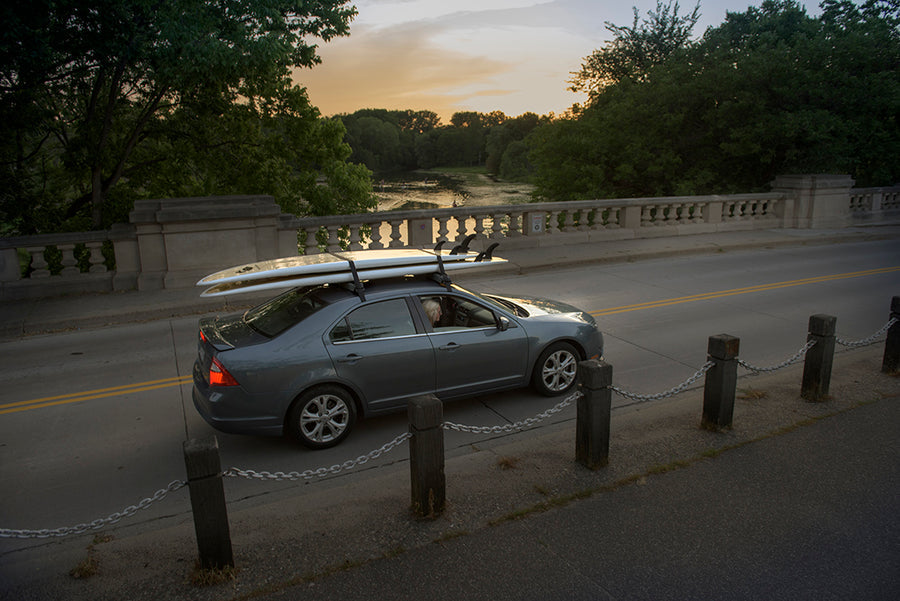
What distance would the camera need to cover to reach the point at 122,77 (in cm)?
1673

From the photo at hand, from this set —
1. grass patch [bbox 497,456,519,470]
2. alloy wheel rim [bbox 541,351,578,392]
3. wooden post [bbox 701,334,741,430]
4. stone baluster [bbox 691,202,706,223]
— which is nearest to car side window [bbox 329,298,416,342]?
grass patch [bbox 497,456,519,470]

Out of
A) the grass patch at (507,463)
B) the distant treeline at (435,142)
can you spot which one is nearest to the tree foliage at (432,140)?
the distant treeline at (435,142)

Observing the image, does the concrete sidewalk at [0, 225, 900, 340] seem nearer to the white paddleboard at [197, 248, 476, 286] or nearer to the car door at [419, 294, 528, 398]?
the white paddleboard at [197, 248, 476, 286]

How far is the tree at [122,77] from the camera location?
500 inches

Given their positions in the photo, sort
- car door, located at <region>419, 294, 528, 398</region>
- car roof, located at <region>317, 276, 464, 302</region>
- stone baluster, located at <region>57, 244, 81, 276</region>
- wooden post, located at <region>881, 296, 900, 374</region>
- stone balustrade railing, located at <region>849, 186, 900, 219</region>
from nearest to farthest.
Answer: car roof, located at <region>317, 276, 464, 302</region> → car door, located at <region>419, 294, 528, 398</region> → wooden post, located at <region>881, 296, 900, 374</region> → stone baluster, located at <region>57, 244, 81, 276</region> → stone balustrade railing, located at <region>849, 186, 900, 219</region>

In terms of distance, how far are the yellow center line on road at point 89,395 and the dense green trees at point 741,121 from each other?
21627mm

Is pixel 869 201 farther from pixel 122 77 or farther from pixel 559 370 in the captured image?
pixel 122 77

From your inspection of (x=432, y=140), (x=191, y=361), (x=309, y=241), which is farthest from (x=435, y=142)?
(x=191, y=361)

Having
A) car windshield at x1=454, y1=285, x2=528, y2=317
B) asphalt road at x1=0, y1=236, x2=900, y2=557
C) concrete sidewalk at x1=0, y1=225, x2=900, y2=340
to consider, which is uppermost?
car windshield at x1=454, y1=285, x2=528, y2=317

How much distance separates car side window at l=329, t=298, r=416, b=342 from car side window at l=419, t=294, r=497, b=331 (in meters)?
0.26

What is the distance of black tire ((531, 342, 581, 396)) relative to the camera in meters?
6.86

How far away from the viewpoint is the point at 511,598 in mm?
3756

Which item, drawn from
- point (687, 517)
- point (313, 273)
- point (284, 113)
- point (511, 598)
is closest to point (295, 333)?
point (313, 273)

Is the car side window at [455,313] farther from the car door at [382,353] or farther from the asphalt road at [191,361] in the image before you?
the asphalt road at [191,361]
